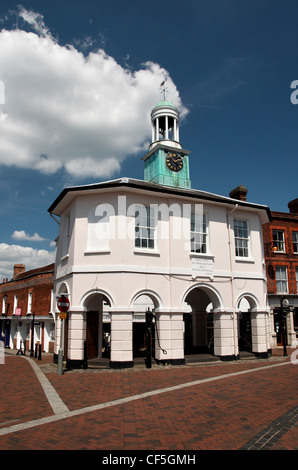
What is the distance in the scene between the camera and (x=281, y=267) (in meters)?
26.7

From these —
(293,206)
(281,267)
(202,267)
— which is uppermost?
(293,206)

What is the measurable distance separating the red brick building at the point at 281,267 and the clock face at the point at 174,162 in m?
10.3

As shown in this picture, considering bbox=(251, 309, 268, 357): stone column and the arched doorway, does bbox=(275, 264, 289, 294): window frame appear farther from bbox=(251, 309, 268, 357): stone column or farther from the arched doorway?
bbox=(251, 309, 268, 357): stone column

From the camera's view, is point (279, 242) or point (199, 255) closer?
point (199, 255)

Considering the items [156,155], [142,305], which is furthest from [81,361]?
[156,155]

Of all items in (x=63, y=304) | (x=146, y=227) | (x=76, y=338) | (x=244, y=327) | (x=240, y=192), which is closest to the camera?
(x=63, y=304)

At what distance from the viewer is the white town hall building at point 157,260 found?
15273 mm

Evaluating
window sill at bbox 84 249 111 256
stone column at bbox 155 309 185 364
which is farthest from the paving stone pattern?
window sill at bbox 84 249 111 256

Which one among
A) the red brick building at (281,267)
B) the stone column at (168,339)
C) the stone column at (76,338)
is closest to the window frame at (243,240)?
the stone column at (168,339)

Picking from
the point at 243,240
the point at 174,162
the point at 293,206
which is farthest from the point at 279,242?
the point at 174,162

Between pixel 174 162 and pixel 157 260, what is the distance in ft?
22.0

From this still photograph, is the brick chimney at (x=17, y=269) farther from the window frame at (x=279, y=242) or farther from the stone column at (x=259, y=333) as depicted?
the stone column at (x=259, y=333)

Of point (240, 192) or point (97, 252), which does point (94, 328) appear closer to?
point (97, 252)
